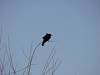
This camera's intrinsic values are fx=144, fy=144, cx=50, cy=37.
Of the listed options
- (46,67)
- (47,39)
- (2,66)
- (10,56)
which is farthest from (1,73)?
(47,39)

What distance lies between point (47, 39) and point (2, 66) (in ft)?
2.91

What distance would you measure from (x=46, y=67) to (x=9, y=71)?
0.53 m

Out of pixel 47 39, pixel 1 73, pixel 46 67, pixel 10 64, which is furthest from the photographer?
pixel 46 67

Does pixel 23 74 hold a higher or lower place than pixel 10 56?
lower

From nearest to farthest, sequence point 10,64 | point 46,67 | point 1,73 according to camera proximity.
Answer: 1. point 1,73
2. point 10,64
3. point 46,67

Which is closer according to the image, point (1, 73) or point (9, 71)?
point (1, 73)

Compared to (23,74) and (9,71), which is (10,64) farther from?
(23,74)

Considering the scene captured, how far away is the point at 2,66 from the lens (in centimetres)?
189

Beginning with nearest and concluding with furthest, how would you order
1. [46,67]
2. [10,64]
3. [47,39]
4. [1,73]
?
[47,39] < [1,73] < [10,64] < [46,67]

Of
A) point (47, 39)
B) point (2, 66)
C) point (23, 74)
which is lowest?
point (23, 74)

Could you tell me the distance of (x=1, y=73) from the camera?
182cm

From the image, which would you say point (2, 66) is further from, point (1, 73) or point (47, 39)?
point (47, 39)

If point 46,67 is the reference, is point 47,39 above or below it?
above

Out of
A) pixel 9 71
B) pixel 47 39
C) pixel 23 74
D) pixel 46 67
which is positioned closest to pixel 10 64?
pixel 9 71
